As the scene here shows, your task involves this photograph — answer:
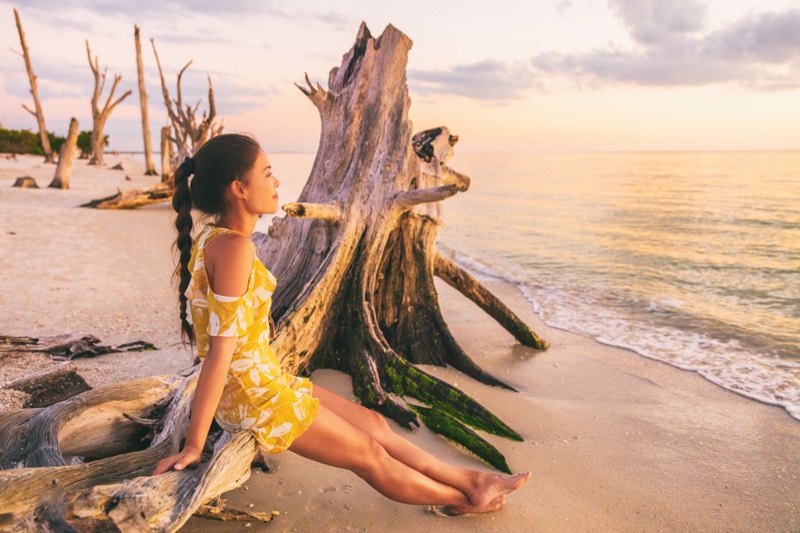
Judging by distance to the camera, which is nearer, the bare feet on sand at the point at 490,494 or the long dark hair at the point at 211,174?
the long dark hair at the point at 211,174

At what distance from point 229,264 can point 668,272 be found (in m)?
9.61

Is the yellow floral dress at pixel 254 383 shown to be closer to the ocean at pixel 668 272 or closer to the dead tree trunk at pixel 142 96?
the ocean at pixel 668 272

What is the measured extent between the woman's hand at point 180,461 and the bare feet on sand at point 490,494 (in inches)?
47.2

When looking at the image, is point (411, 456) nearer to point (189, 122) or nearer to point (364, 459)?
point (364, 459)

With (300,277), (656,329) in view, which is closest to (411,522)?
(300,277)

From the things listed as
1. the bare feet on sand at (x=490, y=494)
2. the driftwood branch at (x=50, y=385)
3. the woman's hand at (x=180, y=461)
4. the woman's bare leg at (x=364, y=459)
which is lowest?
the bare feet on sand at (x=490, y=494)

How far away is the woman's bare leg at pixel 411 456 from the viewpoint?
2.50 meters

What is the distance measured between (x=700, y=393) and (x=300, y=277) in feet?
11.2

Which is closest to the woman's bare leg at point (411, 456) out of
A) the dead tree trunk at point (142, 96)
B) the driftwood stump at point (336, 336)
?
the driftwood stump at point (336, 336)

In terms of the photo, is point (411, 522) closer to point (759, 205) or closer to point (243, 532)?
point (243, 532)

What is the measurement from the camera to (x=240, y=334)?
200cm

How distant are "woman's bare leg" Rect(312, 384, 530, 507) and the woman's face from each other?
83 centimetres

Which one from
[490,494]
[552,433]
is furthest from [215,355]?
[552,433]

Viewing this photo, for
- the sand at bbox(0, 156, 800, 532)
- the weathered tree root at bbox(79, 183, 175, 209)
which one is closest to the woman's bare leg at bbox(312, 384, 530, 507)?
the sand at bbox(0, 156, 800, 532)
